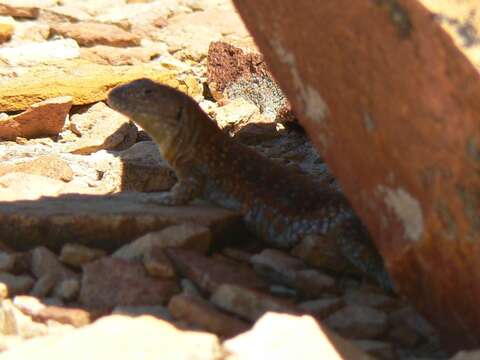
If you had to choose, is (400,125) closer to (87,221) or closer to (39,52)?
(87,221)

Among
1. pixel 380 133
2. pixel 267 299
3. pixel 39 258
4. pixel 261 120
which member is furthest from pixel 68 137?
pixel 380 133

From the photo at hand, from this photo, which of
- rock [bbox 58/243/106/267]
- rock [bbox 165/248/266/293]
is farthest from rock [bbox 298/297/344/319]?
rock [bbox 58/243/106/267]

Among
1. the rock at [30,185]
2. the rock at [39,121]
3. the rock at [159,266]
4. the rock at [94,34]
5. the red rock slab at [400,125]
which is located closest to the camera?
the red rock slab at [400,125]

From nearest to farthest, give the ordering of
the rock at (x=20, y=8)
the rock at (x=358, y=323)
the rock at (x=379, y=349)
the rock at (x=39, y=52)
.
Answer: the rock at (x=379, y=349) → the rock at (x=358, y=323) → the rock at (x=39, y=52) → the rock at (x=20, y=8)

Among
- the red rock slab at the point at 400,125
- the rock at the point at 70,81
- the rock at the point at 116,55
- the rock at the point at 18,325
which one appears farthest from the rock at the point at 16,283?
the rock at the point at 116,55

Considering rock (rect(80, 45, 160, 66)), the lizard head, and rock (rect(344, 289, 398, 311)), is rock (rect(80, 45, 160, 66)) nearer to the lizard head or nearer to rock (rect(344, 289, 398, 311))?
the lizard head

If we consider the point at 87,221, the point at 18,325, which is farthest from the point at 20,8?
the point at 18,325

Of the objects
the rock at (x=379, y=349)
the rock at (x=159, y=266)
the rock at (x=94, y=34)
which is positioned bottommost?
the rock at (x=94, y=34)

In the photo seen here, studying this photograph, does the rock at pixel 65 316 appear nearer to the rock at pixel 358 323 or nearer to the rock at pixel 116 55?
the rock at pixel 358 323
